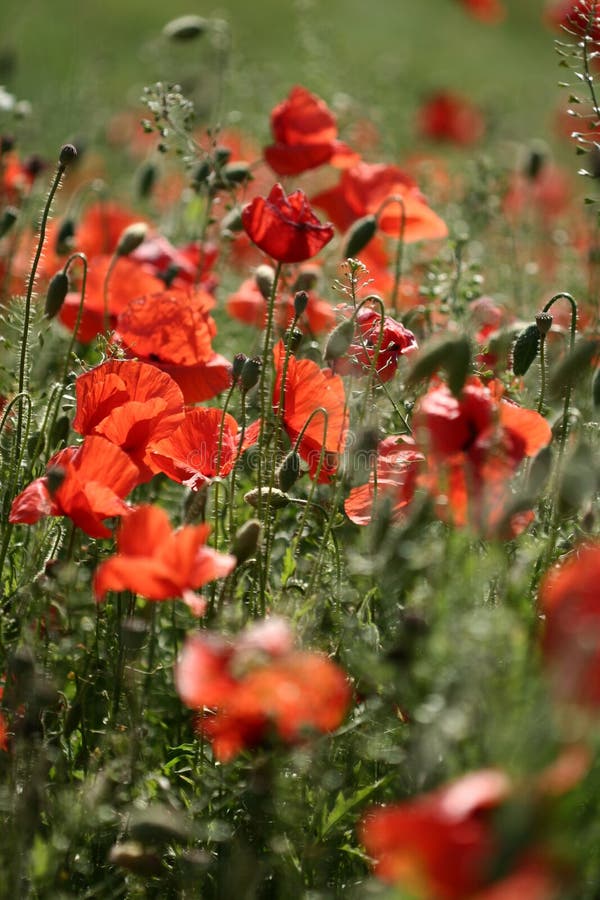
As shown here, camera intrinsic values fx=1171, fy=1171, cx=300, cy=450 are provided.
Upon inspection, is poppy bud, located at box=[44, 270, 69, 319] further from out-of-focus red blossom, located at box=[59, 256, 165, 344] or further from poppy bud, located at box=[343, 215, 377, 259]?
poppy bud, located at box=[343, 215, 377, 259]

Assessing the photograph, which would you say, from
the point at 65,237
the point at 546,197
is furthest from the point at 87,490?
the point at 546,197

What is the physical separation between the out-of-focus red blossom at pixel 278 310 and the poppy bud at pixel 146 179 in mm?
827

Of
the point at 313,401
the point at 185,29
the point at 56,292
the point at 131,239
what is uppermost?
the point at 185,29

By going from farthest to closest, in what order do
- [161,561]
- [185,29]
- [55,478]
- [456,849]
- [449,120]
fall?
[449,120] → [185,29] → [55,478] → [161,561] → [456,849]

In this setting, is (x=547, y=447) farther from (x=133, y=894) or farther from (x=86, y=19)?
(x=86, y=19)

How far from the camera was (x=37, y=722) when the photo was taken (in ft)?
4.96

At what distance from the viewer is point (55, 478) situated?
1.47 m

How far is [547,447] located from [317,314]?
1153mm

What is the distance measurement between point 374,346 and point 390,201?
74cm

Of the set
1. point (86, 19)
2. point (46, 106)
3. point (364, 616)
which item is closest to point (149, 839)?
point (364, 616)

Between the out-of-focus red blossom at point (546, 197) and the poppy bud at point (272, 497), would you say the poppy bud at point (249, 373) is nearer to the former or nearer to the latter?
the poppy bud at point (272, 497)

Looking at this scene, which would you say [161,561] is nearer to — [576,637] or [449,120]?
[576,637]

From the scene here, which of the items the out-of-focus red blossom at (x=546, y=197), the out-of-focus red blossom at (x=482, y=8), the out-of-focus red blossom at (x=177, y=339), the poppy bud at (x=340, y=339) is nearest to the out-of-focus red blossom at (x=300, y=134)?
the out-of-focus red blossom at (x=177, y=339)

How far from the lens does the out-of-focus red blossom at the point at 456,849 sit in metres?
0.91
